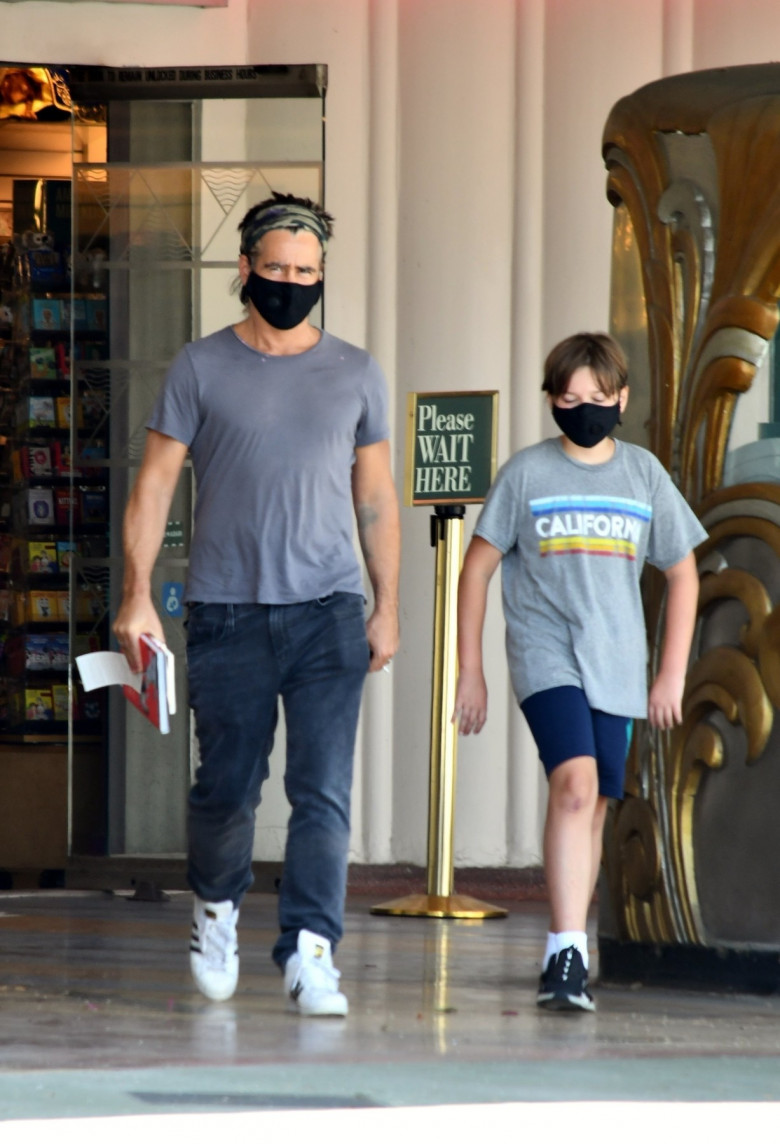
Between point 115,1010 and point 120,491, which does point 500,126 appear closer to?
point 120,491

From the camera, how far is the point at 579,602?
436cm

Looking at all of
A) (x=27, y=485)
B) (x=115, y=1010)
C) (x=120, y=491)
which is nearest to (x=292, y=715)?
(x=115, y=1010)

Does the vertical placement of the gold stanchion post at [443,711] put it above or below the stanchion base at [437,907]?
above

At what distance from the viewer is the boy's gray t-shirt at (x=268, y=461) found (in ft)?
13.9

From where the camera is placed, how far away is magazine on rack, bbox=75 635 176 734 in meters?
4.07

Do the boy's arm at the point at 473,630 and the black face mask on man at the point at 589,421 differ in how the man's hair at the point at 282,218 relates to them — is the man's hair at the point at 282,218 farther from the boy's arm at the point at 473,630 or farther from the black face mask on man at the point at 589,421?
the boy's arm at the point at 473,630

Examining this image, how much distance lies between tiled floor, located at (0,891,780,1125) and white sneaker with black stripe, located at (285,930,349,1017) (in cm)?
4

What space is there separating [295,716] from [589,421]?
Answer: 954 mm

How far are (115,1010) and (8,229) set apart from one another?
5.61 meters

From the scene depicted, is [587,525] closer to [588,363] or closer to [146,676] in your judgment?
[588,363]

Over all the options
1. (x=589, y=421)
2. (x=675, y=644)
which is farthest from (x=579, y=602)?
(x=589, y=421)

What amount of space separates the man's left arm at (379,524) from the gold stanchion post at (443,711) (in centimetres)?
251

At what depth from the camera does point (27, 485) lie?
334 inches

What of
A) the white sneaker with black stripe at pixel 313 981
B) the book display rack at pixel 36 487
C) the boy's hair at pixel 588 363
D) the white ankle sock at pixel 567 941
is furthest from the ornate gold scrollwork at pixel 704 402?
the book display rack at pixel 36 487
